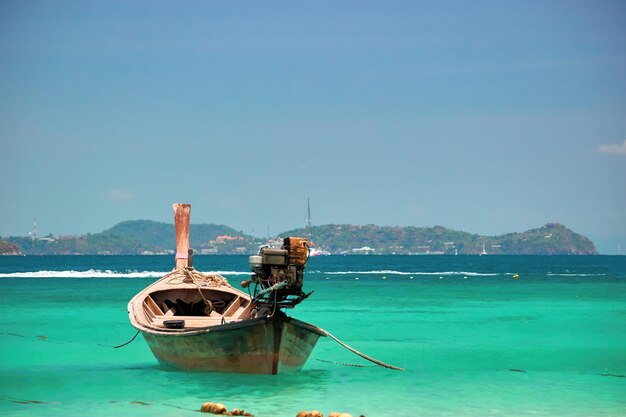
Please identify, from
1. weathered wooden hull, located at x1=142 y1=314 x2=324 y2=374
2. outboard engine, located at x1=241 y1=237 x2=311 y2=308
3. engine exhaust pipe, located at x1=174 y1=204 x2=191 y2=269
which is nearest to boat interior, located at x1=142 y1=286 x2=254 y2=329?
engine exhaust pipe, located at x1=174 y1=204 x2=191 y2=269

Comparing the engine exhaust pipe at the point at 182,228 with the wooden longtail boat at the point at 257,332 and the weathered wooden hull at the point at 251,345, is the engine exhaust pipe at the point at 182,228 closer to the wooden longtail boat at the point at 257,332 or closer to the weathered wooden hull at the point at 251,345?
the wooden longtail boat at the point at 257,332

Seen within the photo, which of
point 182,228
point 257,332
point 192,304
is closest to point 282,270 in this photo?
point 257,332

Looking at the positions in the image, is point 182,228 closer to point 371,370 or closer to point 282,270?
point 371,370

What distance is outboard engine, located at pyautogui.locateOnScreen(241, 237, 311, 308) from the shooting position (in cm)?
1914

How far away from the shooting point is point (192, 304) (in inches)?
1038

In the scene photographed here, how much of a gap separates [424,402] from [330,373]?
4.11 metres

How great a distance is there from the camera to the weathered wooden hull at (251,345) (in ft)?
64.4

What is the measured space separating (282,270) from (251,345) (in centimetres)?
179

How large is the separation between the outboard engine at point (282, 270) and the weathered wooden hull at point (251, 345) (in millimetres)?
457

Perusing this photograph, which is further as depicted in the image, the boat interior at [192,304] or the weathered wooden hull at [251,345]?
the boat interior at [192,304]

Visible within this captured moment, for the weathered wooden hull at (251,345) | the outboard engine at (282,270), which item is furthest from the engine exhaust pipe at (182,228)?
the outboard engine at (282,270)

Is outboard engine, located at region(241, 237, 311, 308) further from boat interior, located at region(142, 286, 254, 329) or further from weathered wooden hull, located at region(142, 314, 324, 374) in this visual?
boat interior, located at region(142, 286, 254, 329)

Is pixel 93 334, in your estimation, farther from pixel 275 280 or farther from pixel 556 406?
pixel 556 406

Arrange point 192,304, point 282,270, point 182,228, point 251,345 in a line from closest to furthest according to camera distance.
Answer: point 282,270, point 251,345, point 192,304, point 182,228
